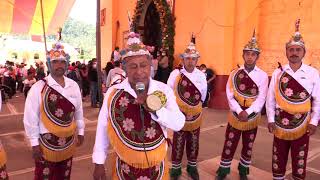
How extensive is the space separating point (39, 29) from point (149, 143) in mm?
12558

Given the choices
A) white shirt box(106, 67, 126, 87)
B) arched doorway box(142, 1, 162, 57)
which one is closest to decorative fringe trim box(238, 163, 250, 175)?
white shirt box(106, 67, 126, 87)

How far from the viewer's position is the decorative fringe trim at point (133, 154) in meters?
2.54

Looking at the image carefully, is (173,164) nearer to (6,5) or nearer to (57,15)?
(6,5)

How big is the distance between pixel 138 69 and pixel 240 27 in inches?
361

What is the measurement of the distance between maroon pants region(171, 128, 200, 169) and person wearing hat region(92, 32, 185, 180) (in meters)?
2.12

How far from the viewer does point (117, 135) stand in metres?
2.57

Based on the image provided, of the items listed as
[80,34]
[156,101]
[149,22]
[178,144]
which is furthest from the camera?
[80,34]

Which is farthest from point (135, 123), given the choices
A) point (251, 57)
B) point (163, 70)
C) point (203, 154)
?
point (163, 70)

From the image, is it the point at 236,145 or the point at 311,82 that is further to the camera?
the point at 236,145

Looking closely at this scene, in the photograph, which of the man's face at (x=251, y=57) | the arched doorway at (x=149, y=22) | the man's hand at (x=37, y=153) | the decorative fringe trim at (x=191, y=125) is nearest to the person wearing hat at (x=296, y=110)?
the man's face at (x=251, y=57)

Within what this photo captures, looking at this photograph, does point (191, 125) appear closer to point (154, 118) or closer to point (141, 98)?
point (154, 118)

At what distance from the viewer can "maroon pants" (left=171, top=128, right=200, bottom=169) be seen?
4728 millimetres

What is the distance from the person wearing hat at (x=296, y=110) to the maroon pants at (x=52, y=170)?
2385 mm

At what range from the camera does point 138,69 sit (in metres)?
2.52
